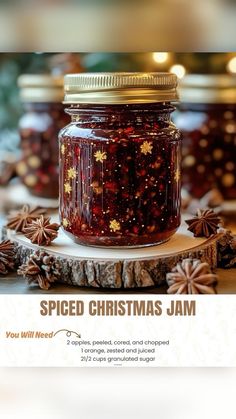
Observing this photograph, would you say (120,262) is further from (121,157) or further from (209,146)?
(209,146)

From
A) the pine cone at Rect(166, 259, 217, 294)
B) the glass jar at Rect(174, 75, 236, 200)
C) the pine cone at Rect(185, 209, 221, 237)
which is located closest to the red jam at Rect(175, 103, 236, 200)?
the glass jar at Rect(174, 75, 236, 200)

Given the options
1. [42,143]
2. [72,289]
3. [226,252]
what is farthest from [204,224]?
[42,143]

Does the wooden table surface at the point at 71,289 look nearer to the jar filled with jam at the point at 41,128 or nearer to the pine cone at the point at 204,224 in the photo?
Result: the pine cone at the point at 204,224

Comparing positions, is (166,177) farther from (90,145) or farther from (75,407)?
(75,407)

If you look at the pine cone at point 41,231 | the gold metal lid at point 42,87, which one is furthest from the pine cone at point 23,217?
the gold metal lid at point 42,87

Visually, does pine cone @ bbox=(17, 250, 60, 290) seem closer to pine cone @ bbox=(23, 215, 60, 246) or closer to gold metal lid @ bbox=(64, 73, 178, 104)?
pine cone @ bbox=(23, 215, 60, 246)
